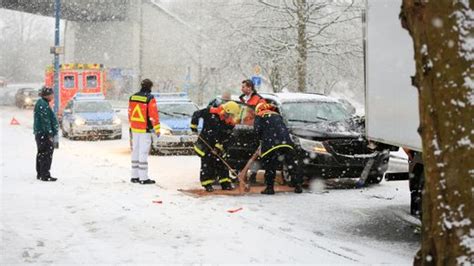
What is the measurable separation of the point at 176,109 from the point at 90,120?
5.26m

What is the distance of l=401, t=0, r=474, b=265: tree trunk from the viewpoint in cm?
369

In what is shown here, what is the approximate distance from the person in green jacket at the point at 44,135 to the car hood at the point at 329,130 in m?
4.20

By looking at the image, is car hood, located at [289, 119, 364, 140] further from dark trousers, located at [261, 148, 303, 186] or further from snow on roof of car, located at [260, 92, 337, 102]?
snow on roof of car, located at [260, 92, 337, 102]

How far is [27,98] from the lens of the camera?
49031 mm

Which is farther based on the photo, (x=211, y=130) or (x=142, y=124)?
(x=142, y=124)

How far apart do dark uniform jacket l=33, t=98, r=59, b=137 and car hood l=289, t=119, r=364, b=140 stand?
417cm

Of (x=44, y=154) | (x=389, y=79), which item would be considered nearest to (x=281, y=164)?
(x=389, y=79)

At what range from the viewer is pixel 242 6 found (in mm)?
25422

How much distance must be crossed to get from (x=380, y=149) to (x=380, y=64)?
1.39 metres

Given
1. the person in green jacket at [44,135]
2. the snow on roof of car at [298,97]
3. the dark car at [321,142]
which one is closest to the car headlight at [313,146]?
the dark car at [321,142]

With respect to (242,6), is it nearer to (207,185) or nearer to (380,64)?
(207,185)

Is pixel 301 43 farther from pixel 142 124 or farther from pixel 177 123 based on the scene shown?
pixel 142 124

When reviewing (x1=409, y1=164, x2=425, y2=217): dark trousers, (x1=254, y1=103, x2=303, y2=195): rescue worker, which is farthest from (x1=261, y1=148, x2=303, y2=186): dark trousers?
(x1=409, y1=164, x2=425, y2=217): dark trousers

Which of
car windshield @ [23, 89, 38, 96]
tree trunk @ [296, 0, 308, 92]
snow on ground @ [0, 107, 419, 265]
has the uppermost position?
tree trunk @ [296, 0, 308, 92]
